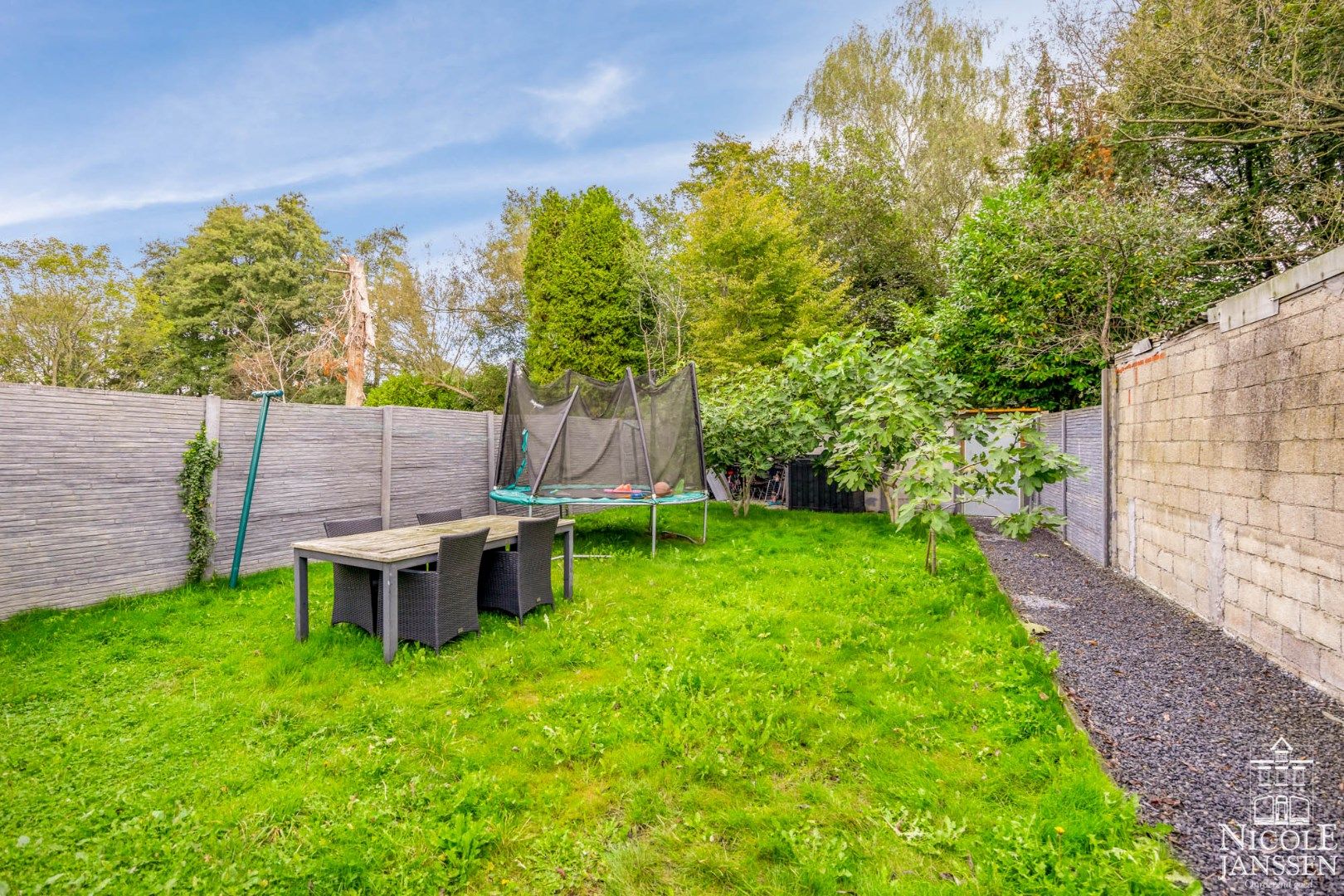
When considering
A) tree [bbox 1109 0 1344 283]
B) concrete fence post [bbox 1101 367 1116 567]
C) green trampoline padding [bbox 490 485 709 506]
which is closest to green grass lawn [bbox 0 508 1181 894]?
green trampoline padding [bbox 490 485 709 506]

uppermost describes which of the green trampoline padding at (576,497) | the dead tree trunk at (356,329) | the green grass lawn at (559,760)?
the dead tree trunk at (356,329)

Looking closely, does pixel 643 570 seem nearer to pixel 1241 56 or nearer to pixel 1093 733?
pixel 1093 733

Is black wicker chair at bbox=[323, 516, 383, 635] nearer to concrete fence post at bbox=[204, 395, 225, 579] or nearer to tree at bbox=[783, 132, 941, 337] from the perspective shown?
concrete fence post at bbox=[204, 395, 225, 579]

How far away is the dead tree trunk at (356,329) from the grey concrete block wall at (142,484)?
4789mm

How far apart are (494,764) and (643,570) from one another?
11.1ft

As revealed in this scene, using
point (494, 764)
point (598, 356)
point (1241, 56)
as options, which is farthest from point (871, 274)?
point (494, 764)

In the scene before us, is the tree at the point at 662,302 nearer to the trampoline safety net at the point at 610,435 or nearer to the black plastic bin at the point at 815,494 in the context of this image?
the black plastic bin at the point at 815,494

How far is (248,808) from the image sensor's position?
2008 millimetres

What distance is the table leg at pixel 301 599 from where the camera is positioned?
3557 mm

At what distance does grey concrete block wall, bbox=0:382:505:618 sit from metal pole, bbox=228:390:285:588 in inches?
3.4

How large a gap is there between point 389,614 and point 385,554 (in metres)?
0.36

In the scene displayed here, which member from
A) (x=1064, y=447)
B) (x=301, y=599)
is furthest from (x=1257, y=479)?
(x=301, y=599)

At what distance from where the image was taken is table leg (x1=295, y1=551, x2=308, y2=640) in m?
3.56

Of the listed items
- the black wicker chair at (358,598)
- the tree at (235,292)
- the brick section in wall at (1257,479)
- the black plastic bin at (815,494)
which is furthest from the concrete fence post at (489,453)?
the tree at (235,292)
